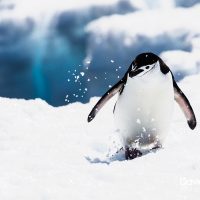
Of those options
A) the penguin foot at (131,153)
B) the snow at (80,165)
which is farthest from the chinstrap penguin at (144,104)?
the snow at (80,165)

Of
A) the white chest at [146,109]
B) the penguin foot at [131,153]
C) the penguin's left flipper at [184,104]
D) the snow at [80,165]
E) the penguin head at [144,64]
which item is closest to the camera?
the snow at [80,165]

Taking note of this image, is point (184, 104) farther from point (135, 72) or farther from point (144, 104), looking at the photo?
point (135, 72)

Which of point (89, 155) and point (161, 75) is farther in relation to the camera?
point (89, 155)

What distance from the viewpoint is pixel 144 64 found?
489cm

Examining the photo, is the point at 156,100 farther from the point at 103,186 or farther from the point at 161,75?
the point at 103,186

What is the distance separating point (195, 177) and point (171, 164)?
1.86 ft

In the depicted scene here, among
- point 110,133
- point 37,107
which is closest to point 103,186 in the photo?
point 110,133

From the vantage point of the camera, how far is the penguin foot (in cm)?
518

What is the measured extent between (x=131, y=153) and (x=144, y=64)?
3.14 ft

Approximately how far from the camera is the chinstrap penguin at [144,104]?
498 centimetres

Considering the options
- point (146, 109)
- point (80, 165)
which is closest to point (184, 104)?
point (146, 109)

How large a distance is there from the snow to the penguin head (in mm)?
792

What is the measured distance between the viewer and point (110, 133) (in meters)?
7.17

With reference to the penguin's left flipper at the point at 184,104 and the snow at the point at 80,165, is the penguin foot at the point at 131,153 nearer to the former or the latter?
the snow at the point at 80,165
